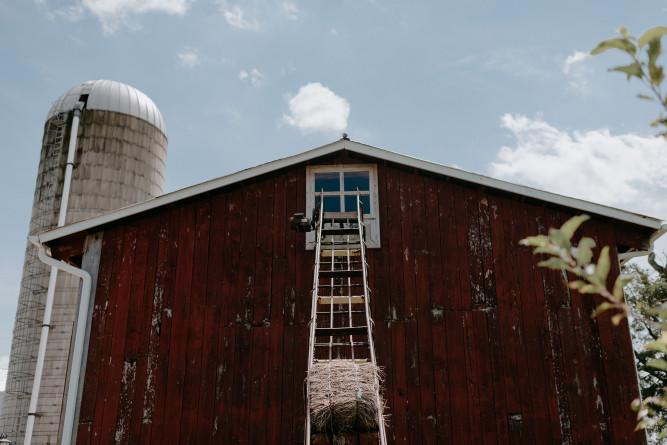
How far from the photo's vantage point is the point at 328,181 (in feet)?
32.9

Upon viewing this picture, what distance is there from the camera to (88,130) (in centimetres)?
1778

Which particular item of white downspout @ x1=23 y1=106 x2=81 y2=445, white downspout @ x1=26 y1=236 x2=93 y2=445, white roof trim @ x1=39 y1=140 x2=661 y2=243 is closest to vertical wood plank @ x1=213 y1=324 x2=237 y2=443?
white downspout @ x1=26 y1=236 x2=93 y2=445

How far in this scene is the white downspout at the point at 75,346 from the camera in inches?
347

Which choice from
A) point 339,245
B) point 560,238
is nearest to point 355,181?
point 339,245

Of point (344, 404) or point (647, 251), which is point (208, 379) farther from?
point (647, 251)

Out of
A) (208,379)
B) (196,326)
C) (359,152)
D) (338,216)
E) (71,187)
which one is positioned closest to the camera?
(338,216)

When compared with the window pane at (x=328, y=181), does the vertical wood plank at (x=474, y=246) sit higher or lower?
lower

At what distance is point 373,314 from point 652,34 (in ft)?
25.4

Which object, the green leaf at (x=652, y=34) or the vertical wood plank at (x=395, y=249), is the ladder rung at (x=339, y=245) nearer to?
the vertical wood plank at (x=395, y=249)

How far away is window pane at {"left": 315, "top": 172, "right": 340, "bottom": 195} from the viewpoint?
1002 cm

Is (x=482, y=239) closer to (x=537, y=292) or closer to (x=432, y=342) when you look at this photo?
(x=537, y=292)

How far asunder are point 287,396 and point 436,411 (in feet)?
6.96

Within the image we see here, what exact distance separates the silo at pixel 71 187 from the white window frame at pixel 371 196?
9065 millimetres

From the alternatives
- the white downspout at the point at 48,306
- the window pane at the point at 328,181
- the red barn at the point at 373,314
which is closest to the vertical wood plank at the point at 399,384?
the red barn at the point at 373,314
